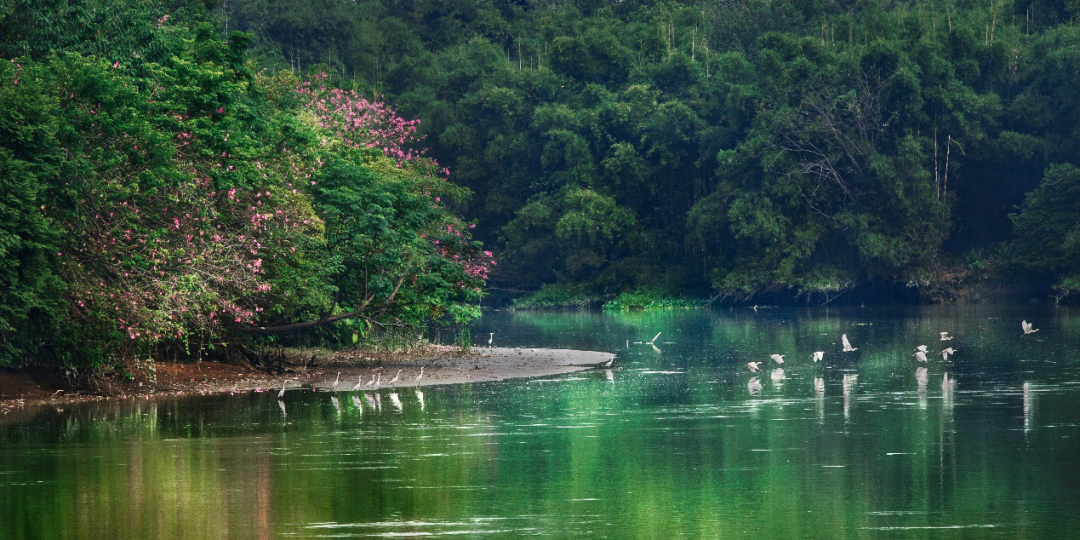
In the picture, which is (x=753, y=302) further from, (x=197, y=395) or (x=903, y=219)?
(x=197, y=395)

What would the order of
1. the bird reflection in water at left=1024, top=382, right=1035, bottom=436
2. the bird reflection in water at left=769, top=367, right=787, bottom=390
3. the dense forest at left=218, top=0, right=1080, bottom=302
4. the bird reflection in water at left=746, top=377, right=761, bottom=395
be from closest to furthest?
the bird reflection in water at left=1024, top=382, right=1035, bottom=436, the bird reflection in water at left=746, top=377, right=761, bottom=395, the bird reflection in water at left=769, top=367, right=787, bottom=390, the dense forest at left=218, top=0, right=1080, bottom=302

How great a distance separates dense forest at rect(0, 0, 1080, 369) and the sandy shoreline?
687mm

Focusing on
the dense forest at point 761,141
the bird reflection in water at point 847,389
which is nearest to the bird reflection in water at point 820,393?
the bird reflection in water at point 847,389

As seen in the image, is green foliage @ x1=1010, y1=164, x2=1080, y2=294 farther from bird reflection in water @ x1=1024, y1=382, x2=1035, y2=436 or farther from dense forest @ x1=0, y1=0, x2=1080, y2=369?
bird reflection in water @ x1=1024, y1=382, x2=1035, y2=436

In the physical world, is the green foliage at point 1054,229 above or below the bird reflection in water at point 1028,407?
above

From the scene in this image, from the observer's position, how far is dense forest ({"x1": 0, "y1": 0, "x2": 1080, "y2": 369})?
76.7ft

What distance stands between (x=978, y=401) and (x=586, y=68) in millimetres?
55160

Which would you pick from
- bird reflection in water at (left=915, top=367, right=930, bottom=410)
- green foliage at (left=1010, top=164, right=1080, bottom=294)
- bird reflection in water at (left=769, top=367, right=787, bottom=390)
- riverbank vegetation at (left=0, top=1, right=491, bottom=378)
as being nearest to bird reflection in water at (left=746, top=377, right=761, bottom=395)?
bird reflection in water at (left=769, top=367, right=787, bottom=390)

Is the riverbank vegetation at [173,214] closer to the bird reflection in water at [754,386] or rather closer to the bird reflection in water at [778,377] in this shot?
the bird reflection in water at [778,377]

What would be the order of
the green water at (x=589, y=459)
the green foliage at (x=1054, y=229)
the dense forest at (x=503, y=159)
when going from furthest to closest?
the green foliage at (x=1054, y=229) < the dense forest at (x=503, y=159) < the green water at (x=589, y=459)

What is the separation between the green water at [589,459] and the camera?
12438mm

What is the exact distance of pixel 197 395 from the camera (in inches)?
971

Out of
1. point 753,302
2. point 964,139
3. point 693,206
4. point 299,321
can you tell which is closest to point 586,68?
point 693,206

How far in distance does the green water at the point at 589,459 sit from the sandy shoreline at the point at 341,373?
1.11 m
